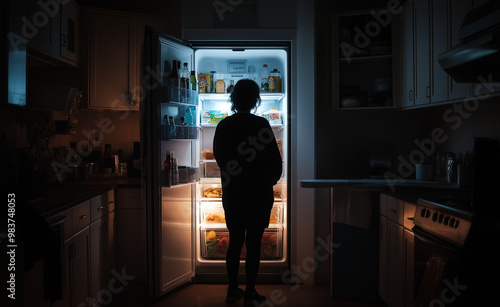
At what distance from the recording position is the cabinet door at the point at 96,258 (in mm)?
2398

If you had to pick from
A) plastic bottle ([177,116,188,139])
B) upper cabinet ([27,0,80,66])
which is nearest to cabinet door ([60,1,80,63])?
upper cabinet ([27,0,80,66])

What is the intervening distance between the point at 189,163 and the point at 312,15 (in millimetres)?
1568

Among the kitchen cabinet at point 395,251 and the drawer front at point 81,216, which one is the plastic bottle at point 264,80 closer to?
the kitchen cabinet at point 395,251

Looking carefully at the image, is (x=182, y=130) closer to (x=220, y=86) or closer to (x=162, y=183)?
(x=162, y=183)

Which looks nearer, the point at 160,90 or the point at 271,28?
the point at 160,90

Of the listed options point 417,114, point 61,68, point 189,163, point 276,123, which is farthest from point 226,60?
point 417,114

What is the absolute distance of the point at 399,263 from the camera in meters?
2.24

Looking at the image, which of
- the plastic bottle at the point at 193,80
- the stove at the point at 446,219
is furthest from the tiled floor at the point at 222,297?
the plastic bottle at the point at 193,80

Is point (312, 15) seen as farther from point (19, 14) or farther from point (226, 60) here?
point (19, 14)

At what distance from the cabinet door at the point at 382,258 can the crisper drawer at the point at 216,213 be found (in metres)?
0.94

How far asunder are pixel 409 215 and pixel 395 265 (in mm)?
393

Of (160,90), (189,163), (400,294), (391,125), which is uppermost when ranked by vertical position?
(160,90)

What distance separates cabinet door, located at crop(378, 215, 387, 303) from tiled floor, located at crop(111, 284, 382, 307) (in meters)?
0.23

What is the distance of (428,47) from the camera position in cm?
257
